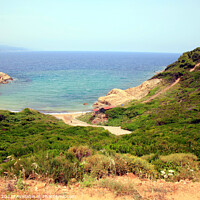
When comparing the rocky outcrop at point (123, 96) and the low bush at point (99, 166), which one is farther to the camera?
the rocky outcrop at point (123, 96)

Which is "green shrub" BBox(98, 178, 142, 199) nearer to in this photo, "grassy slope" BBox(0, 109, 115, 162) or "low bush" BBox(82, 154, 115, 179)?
"low bush" BBox(82, 154, 115, 179)

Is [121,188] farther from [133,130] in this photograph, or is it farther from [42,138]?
[133,130]

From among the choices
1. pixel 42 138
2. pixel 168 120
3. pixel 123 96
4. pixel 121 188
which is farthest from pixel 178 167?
pixel 123 96

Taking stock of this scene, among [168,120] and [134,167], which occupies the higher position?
[134,167]

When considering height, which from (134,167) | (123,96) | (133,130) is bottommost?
(133,130)

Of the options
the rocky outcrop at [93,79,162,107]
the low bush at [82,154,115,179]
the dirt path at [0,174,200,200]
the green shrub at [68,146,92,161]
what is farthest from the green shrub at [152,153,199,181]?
the rocky outcrop at [93,79,162,107]

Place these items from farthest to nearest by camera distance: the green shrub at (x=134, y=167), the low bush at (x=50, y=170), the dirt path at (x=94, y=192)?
the green shrub at (x=134, y=167) < the low bush at (x=50, y=170) < the dirt path at (x=94, y=192)

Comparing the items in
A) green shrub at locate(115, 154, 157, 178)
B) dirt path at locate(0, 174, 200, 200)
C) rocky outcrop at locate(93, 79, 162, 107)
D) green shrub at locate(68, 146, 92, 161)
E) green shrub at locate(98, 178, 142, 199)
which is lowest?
rocky outcrop at locate(93, 79, 162, 107)

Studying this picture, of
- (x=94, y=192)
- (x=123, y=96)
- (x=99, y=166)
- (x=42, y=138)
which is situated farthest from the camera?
(x=123, y=96)

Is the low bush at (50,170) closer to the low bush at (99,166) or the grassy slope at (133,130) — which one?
the low bush at (99,166)

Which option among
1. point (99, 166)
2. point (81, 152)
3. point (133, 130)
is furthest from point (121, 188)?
point (133, 130)

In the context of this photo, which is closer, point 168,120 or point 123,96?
point 168,120

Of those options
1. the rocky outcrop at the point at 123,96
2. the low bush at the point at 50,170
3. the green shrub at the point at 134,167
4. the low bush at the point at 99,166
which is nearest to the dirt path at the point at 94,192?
the low bush at the point at 50,170

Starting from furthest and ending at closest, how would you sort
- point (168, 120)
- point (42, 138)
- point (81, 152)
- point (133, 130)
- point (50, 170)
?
1. point (133, 130)
2. point (168, 120)
3. point (42, 138)
4. point (81, 152)
5. point (50, 170)
